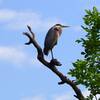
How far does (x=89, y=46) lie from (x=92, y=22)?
6.91 ft

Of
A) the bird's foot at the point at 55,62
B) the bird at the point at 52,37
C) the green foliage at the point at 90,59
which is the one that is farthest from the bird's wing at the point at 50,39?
the green foliage at the point at 90,59

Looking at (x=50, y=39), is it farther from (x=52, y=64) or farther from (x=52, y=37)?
(x=52, y=64)

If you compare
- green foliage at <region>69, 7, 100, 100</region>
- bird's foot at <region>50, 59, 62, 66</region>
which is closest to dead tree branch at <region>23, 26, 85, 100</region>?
bird's foot at <region>50, 59, 62, 66</region>

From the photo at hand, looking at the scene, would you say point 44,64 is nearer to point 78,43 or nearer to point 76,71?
point 76,71

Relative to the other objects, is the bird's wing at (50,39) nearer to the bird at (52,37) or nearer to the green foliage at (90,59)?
the bird at (52,37)

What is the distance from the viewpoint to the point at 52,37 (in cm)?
2570

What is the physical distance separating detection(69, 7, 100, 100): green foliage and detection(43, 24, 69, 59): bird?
32.7 feet

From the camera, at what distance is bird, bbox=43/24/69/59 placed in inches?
993

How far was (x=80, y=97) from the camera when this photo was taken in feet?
76.1

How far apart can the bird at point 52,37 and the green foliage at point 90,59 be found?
32.7 ft


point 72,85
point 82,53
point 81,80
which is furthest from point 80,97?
point 82,53

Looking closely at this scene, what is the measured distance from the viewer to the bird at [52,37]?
82.8 feet

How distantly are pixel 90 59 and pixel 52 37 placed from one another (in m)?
12.3

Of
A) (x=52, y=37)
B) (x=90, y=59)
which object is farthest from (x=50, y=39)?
(x=90, y=59)
